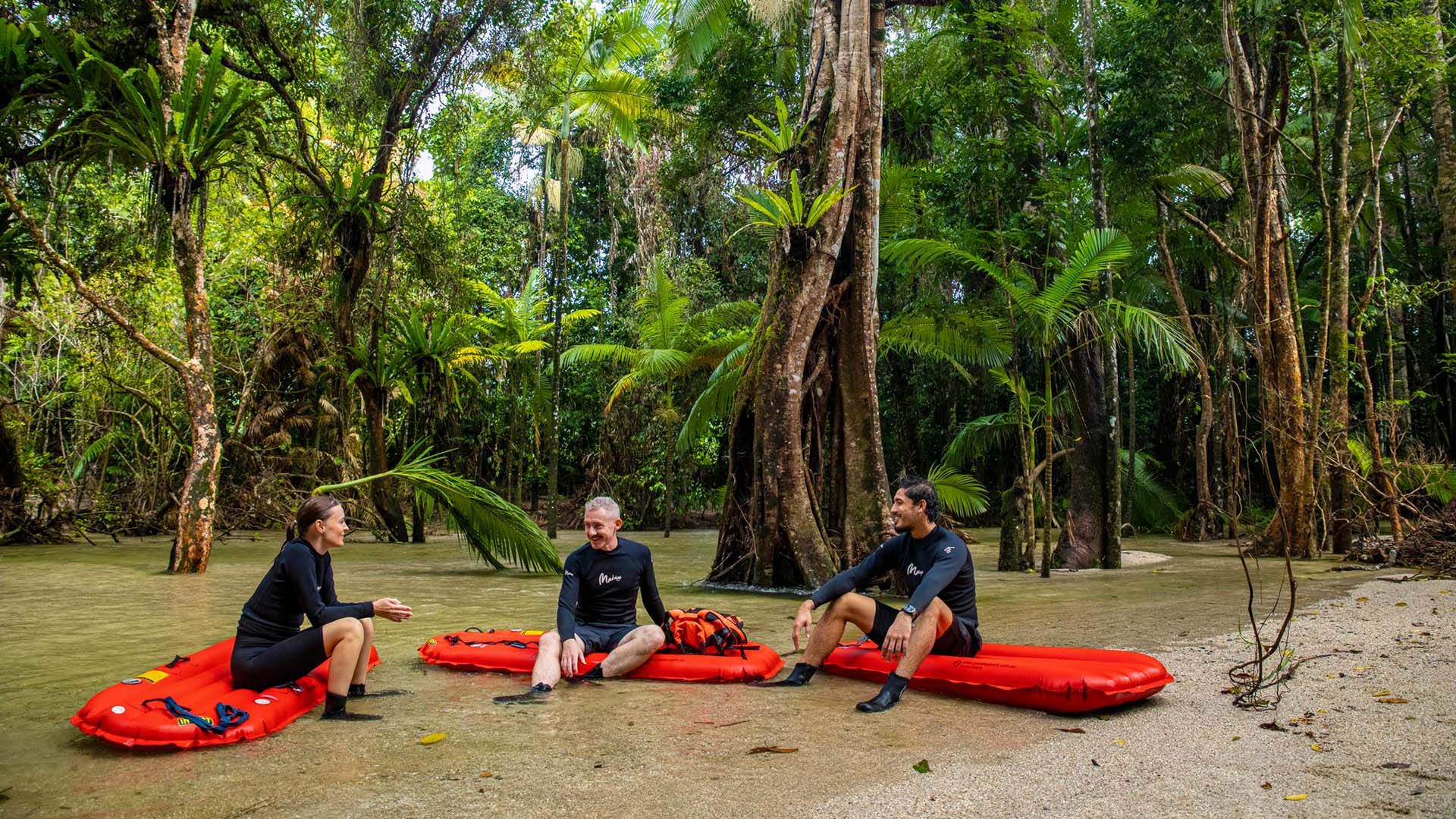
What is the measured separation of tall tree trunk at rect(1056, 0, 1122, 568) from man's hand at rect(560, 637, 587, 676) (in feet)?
26.5

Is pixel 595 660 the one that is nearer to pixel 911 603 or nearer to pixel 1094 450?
pixel 911 603

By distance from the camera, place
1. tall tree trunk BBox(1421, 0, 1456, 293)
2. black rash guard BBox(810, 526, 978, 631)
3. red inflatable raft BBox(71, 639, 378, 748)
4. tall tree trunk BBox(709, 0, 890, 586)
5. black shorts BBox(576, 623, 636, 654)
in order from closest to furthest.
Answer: red inflatable raft BBox(71, 639, 378, 748) < black rash guard BBox(810, 526, 978, 631) < black shorts BBox(576, 623, 636, 654) < tall tree trunk BBox(709, 0, 890, 586) < tall tree trunk BBox(1421, 0, 1456, 293)

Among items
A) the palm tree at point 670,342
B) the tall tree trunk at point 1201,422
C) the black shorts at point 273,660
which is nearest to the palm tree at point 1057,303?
the tall tree trunk at point 1201,422

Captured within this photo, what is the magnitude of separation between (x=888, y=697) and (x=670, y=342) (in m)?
13.1

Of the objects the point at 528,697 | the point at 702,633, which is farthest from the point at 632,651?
the point at 528,697

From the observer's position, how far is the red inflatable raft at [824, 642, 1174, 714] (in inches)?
166

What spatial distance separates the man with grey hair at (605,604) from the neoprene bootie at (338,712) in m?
0.93

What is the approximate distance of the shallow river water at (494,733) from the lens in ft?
10.2

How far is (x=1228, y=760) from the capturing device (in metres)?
3.47

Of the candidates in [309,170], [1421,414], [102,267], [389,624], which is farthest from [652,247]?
[1421,414]

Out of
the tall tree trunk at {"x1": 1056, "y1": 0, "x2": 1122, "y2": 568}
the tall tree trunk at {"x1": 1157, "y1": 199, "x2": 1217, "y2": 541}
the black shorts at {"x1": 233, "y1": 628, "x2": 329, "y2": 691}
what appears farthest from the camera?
the tall tree trunk at {"x1": 1157, "y1": 199, "x2": 1217, "y2": 541}

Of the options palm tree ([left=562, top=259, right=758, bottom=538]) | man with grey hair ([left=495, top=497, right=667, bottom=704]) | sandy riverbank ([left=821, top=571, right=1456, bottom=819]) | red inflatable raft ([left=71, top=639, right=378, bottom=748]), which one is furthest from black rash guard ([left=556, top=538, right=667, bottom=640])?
palm tree ([left=562, top=259, right=758, bottom=538])

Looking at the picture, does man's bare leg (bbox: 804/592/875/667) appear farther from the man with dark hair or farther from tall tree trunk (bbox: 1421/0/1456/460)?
tall tree trunk (bbox: 1421/0/1456/460)

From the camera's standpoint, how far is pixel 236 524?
48.2 feet
